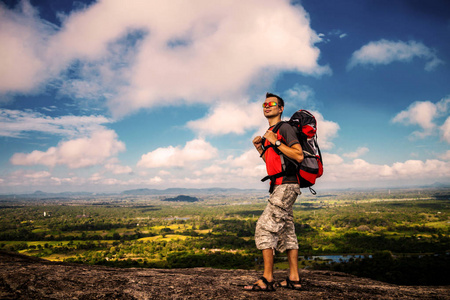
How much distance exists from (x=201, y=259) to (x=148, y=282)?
62.1 meters

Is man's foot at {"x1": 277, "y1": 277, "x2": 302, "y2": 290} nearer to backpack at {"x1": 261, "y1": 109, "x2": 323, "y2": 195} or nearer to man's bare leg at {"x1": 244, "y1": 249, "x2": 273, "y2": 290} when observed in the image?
man's bare leg at {"x1": 244, "y1": 249, "x2": 273, "y2": 290}

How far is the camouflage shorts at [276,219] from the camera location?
14.5 feet

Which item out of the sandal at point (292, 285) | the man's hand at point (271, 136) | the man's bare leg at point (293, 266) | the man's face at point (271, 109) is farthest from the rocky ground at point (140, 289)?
the man's face at point (271, 109)

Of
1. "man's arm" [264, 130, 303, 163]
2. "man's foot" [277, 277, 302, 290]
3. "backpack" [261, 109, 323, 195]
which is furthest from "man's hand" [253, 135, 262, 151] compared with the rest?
"man's foot" [277, 277, 302, 290]

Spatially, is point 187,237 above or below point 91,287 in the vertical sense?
below

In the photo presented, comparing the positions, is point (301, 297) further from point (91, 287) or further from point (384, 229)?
point (384, 229)

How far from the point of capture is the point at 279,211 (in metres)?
4.52

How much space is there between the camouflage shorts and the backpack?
0.23 metres

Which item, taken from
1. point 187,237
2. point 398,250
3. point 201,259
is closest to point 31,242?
point 187,237

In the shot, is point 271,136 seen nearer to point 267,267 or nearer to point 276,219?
point 276,219

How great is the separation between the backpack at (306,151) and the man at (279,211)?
0.33ft

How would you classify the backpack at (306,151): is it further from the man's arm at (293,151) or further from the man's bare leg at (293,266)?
the man's bare leg at (293,266)

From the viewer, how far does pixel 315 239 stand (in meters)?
92.5

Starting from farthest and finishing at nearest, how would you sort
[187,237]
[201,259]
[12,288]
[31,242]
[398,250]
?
[187,237] < [31,242] < [398,250] < [201,259] < [12,288]
